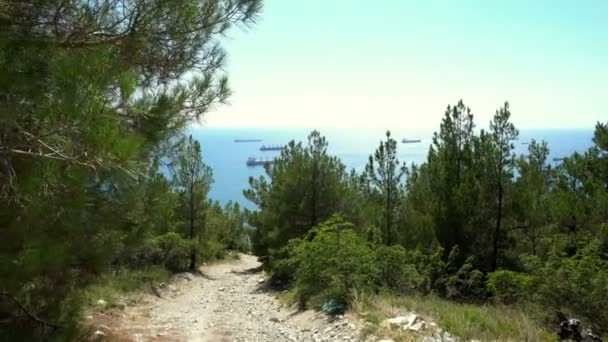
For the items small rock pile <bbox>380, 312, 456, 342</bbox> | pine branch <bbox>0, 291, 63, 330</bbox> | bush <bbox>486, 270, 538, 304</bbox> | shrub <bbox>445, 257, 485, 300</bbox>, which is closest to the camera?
pine branch <bbox>0, 291, 63, 330</bbox>

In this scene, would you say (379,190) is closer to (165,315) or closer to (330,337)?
(165,315)

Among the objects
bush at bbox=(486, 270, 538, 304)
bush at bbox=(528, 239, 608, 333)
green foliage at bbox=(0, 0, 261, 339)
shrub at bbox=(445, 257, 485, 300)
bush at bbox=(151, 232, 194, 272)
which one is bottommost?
bush at bbox=(151, 232, 194, 272)

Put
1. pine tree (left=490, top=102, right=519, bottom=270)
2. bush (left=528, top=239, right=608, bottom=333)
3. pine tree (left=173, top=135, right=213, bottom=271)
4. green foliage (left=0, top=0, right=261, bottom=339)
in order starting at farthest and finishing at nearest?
pine tree (left=173, top=135, right=213, bottom=271) < pine tree (left=490, top=102, right=519, bottom=270) < bush (left=528, top=239, right=608, bottom=333) < green foliage (left=0, top=0, right=261, bottom=339)

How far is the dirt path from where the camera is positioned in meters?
8.07

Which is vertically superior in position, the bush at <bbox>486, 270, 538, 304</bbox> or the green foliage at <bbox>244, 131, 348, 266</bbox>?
the green foliage at <bbox>244, 131, 348, 266</bbox>

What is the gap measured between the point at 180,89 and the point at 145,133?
0.78 m

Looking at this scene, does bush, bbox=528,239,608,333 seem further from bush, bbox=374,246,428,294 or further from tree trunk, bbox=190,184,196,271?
tree trunk, bbox=190,184,196,271

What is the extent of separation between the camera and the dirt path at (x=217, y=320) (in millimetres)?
8070

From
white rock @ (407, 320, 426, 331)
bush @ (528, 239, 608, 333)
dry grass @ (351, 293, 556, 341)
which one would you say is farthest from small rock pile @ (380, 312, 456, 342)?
bush @ (528, 239, 608, 333)

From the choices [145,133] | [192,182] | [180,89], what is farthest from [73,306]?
[192,182]

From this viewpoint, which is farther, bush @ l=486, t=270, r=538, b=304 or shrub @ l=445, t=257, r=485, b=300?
shrub @ l=445, t=257, r=485, b=300

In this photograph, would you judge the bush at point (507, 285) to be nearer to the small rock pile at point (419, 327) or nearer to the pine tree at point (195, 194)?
the small rock pile at point (419, 327)

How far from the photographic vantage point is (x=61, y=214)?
4367 millimetres

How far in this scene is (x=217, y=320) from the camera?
10.2m
